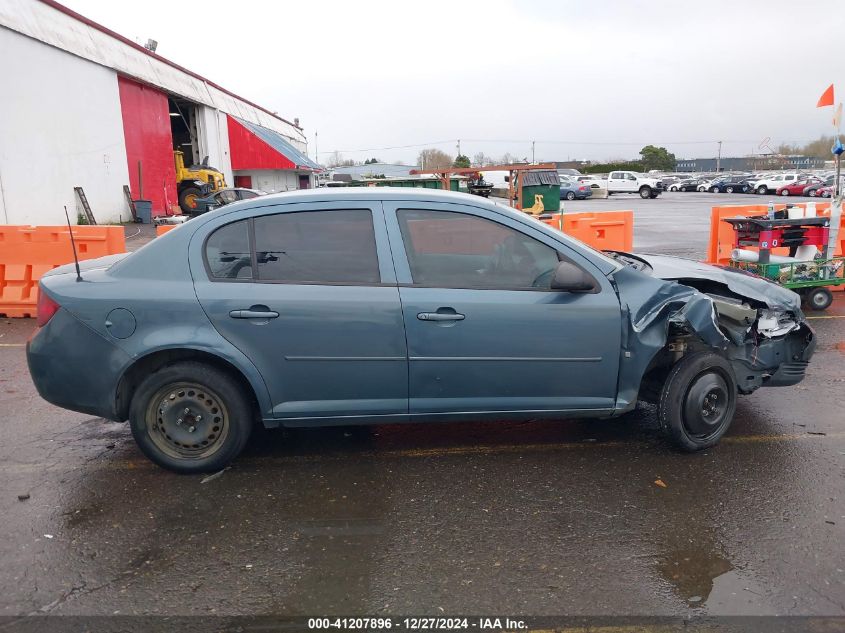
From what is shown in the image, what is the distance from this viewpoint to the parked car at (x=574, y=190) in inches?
1646

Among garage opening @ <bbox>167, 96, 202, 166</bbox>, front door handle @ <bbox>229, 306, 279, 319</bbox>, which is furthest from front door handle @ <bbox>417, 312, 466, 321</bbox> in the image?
garage opening @ <bbox>167, 96, 202, 166</bbox>

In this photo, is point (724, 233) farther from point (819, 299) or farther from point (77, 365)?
point (77, 365)

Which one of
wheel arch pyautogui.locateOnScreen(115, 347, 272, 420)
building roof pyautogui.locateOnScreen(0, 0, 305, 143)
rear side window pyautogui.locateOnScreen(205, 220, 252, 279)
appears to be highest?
building roof pyautogui.locateOnScreen(0, 0, 305, 143)

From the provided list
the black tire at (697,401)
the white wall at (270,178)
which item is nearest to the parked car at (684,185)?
the white wall at (270,178)

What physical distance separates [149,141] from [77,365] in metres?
24.9

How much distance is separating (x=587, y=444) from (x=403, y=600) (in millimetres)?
2040

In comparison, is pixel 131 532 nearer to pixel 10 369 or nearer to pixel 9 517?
pixel 9 517

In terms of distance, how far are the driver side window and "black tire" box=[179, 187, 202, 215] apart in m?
26.7

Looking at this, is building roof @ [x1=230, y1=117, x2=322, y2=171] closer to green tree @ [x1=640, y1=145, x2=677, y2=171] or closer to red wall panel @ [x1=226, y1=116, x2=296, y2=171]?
red wall panel @ [x1=226, y1=116, x2=296, y2=171]

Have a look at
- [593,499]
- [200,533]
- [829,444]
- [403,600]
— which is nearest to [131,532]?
[200,533]

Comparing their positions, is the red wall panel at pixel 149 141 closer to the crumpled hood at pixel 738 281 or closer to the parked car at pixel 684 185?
the crumpled hood at pixel 738 281

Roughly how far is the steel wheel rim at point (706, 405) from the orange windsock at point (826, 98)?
5974mm

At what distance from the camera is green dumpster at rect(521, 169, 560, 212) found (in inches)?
938

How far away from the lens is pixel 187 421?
393cm
